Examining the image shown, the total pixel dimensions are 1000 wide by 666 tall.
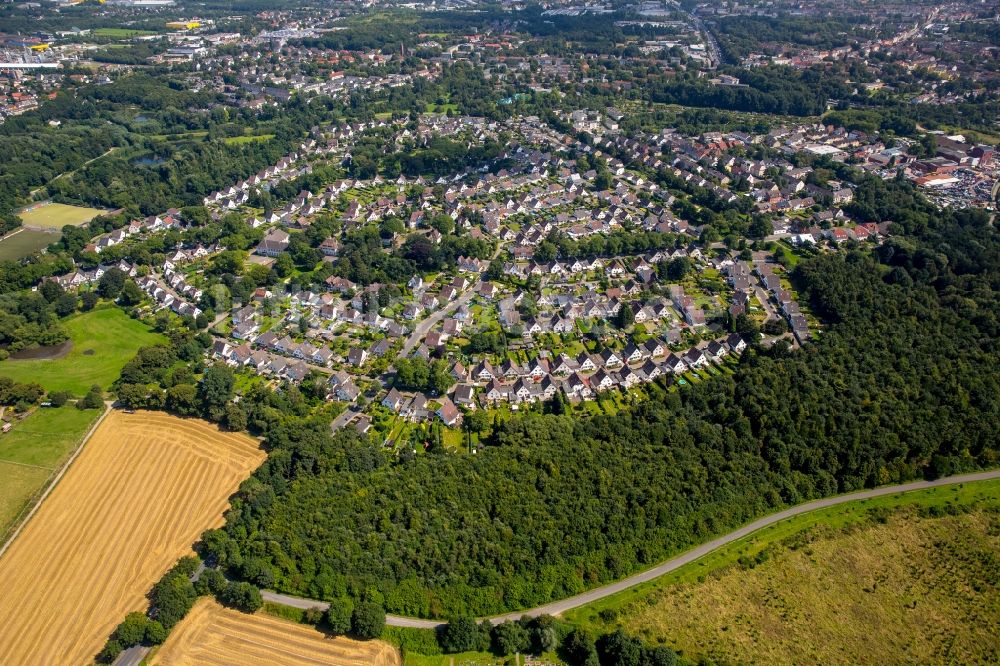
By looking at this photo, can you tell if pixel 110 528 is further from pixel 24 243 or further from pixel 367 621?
pixel 24 243

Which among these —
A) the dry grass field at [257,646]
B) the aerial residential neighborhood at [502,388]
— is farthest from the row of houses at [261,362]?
the dry grass field at [257,646]

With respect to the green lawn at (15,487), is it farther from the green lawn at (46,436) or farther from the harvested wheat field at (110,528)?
the harvested wheat field at (110,528)

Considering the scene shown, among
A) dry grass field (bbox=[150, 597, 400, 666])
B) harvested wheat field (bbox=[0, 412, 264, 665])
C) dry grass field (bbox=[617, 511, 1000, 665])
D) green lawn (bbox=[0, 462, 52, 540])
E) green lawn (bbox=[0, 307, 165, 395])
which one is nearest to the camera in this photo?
dry grass field (bbox=[150, 597, 400, 666])

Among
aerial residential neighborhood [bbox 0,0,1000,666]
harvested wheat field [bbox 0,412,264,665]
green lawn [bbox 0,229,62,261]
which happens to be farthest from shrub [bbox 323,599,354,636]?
green lawn [bbox 0,229,62,261]

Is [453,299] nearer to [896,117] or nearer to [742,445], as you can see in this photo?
[742,445]

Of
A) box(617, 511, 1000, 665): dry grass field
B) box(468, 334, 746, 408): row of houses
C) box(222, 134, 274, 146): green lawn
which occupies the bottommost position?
box(617, 511, 1000, 665): dry grass field

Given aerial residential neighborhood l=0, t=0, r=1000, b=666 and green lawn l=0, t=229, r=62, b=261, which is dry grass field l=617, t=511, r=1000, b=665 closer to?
aerial residential neighborhood l=0, t=0, r=1000, b=666

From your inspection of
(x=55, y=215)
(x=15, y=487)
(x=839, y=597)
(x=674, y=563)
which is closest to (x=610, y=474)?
(x=674, y=563)
